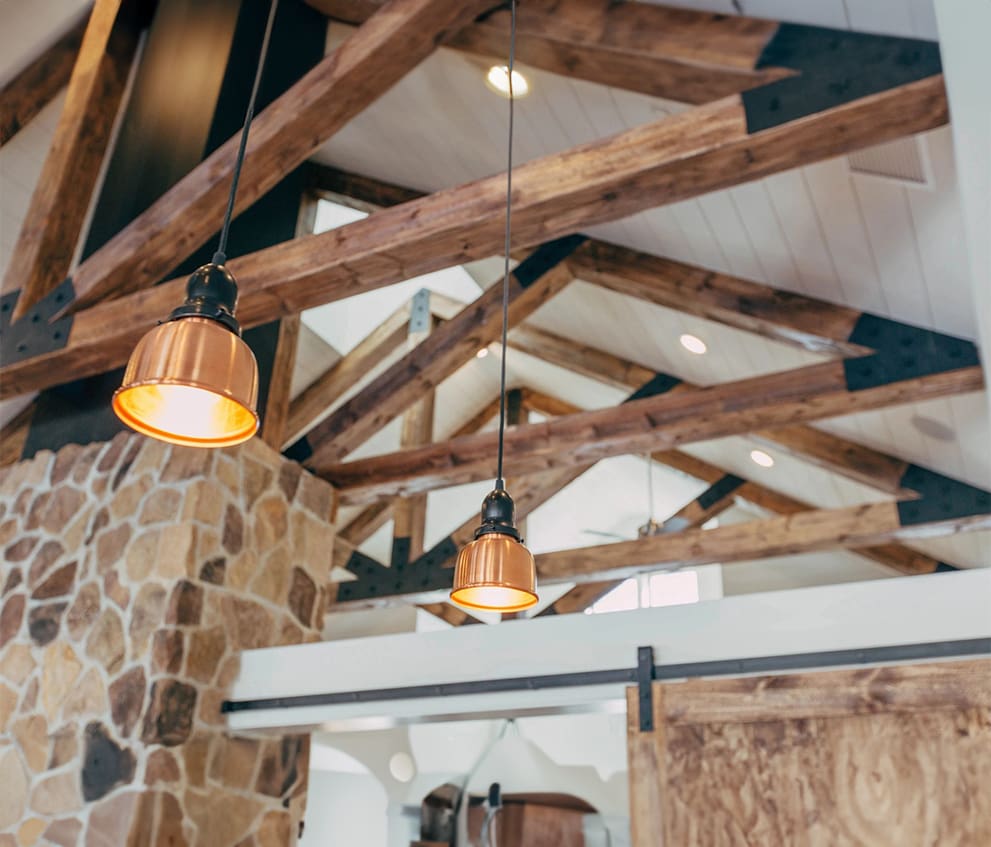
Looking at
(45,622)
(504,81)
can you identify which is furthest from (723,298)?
(45,622)

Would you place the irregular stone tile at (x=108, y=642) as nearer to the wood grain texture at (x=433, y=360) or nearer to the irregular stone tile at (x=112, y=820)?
the irregular stone tile at (x=112, y=820)

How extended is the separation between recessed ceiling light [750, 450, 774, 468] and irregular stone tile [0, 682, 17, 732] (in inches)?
213

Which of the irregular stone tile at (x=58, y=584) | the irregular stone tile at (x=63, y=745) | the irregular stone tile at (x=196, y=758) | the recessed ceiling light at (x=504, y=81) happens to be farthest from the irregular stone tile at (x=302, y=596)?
the recessed ceiling light at (x=504, y=81)

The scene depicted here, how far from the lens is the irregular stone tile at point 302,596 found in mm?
4785

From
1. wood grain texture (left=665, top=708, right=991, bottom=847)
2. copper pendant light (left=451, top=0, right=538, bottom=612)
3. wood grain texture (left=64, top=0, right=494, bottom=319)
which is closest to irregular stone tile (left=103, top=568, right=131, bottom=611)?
wood grain texture (left=64, top=0, right=494, bottom=319)

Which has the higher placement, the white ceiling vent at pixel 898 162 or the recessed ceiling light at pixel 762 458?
the recessed ceiling light at pixel 762 458

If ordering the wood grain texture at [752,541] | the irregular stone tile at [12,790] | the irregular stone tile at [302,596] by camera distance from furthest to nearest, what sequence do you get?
the wood grain texture at [752,541] < the irregular stone tile at [302,596] < the irregular stone tile at [12,790]

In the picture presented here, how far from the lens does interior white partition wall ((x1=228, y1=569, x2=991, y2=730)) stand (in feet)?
9.71

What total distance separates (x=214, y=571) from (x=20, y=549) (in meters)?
1.15

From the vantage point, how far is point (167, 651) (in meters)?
3.94

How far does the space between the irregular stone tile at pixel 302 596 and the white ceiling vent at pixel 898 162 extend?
3.32 m

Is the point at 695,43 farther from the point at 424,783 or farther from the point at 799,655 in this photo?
the point at 424,783

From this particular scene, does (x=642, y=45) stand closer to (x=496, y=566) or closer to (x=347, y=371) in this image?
(x=496, y=566)

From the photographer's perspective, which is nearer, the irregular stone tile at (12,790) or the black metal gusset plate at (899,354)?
the irregular stone tile at (12,790)
